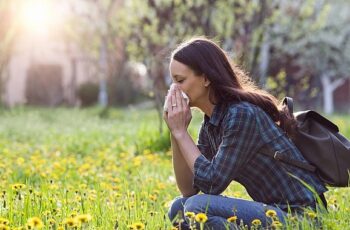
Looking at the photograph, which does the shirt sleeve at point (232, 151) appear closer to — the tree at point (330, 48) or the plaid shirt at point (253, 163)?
the plaid shirt at point (253, 163)

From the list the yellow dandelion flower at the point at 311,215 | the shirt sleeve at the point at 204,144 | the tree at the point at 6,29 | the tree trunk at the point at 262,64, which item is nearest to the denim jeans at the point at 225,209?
the yellow dandelion flower at the point at 311,215

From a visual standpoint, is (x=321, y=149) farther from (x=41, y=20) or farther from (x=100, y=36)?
(x=41, y=20)

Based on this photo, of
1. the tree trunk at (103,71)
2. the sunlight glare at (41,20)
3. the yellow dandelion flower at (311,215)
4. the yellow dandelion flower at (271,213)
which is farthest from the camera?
the sunlight glare at (41,20)

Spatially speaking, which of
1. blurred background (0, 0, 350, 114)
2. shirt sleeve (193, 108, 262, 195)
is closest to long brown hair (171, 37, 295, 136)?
shirt sleeve (193, 108, 262, 195)

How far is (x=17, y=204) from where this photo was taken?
373 cm

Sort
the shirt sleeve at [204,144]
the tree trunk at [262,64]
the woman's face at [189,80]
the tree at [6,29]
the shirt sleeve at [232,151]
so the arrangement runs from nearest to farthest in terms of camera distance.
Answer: the shirt sleeve at [232,151]
the woman's face at [189,80]
the shirt sleeve at [204,144]
the tree trunk at [262,64]
the tree at [6,29]

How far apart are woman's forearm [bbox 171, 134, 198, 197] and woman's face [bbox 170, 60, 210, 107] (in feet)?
1.44

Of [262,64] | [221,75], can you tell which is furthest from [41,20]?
[221,75]

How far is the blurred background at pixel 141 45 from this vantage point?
9906mm

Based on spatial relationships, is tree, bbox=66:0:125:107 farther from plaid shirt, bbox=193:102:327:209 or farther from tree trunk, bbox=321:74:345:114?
plaid shirt, bbox=193:102:327:209

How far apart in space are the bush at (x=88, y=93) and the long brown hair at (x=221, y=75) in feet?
72.2

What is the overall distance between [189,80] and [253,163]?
1.69 feet

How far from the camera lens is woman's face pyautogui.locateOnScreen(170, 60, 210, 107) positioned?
334 cm

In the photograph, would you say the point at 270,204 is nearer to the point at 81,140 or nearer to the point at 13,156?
the point at 13,156
